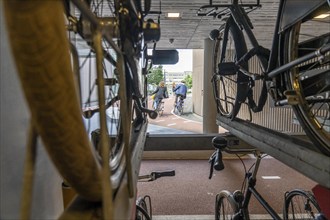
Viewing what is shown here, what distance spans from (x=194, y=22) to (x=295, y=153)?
4.45m

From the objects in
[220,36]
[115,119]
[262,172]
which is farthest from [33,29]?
[262,172]

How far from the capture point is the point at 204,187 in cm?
375

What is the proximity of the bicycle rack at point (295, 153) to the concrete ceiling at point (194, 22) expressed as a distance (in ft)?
9.94

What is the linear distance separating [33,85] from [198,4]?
166 inches

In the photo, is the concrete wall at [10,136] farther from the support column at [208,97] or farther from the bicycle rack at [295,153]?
the support column at [208,97]

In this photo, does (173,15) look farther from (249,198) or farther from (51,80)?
(51,80)

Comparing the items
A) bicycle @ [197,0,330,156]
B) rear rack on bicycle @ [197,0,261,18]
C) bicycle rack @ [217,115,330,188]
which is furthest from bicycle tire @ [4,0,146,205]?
rear rack on bicycle @ [197,0,261,18]

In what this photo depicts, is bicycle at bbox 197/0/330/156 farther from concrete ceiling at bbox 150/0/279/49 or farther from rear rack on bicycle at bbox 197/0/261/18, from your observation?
concrete ceiling at bbox 150/0/279/49

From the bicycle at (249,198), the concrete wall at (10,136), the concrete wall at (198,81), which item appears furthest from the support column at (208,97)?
the concrete wall at (10,136)

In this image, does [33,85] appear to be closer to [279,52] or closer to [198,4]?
[279,52]

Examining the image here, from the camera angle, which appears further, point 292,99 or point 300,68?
point 300,68

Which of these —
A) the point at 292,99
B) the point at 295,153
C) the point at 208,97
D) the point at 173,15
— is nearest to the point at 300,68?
the point at 292,99

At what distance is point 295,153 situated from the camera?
3.54 feet

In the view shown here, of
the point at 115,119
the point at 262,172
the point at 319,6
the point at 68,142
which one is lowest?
the point at 262,172
